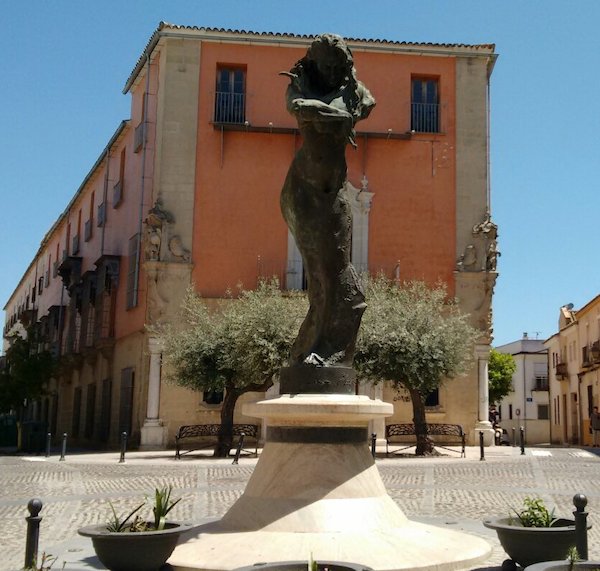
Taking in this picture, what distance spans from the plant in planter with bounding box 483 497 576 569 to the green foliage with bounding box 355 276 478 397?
14211 mm

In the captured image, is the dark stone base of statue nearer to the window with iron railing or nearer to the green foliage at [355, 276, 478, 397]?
the green foliage at [355, 276, 478, 397]

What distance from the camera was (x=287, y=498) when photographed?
636cm

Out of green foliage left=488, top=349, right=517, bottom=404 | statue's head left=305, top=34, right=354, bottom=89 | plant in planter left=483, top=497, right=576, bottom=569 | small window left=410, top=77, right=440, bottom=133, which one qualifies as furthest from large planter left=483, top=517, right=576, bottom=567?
green foliage left=488, top=349, right=517, bottom=404

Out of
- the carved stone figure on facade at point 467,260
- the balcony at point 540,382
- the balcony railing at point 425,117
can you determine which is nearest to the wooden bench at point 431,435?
the carved stone figure on facade at point 467,260

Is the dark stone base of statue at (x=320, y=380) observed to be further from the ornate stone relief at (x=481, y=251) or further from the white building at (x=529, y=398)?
the white building at (x=529, y=398)

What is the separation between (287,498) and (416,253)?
67.3ft

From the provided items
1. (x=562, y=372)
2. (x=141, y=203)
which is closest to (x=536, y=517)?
(x=141, y=203)

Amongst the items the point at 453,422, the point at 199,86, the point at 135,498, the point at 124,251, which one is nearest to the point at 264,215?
the point at 199,86

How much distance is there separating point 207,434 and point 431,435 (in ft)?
22.2

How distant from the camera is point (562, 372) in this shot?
48.4 m

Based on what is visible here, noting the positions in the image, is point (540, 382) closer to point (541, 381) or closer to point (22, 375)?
point (541, 381)

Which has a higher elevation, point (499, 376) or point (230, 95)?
point (230, 95)

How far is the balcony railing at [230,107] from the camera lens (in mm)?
26484

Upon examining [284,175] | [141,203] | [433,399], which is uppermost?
[284,175]
